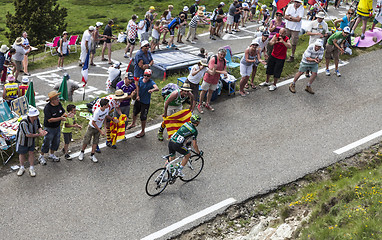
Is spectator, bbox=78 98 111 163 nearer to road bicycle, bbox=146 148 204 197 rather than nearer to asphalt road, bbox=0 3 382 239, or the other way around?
asphalt road, bbox=0 3 382 239

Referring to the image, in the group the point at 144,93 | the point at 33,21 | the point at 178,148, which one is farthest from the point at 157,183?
the point at 33,21

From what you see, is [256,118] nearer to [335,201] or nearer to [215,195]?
[215,195]

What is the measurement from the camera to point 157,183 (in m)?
9.14

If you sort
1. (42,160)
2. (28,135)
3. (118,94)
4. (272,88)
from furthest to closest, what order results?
(272,88) → (118,94) → (42,160) → (28,135)

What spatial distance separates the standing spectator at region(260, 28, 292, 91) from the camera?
13367 millimetres

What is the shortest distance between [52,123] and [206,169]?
12.8ft

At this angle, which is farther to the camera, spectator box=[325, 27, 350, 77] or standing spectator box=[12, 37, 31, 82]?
standing spectator box=[12, 37, 31, 82]

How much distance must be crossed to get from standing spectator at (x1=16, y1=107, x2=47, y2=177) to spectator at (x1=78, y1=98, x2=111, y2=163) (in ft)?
3.58

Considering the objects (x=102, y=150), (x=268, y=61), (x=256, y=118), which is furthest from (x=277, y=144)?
(x=102, y=150)

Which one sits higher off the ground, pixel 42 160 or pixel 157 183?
pixel 157 183

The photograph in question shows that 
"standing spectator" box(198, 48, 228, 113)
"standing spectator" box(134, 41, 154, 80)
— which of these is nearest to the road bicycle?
"standing spectator" box(198, 48, 228, 113)

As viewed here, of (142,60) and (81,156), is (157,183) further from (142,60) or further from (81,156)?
(142,60)

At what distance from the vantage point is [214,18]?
21562mm

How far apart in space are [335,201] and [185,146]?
334cm
